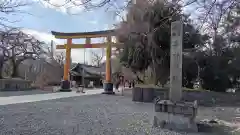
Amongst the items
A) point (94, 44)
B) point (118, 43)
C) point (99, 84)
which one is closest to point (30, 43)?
point (94, 44)

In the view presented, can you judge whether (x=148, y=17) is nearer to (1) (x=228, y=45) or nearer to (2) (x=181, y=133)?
(1) (x=228, y=45)

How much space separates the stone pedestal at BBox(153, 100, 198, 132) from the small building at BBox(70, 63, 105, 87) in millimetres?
34863

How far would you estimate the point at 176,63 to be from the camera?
803 centimetres

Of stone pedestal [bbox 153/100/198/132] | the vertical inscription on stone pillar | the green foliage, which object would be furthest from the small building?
stone pedestal [bbox 153/100/198/132]

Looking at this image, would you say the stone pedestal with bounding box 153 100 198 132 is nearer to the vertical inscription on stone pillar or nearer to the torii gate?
the vertical inscription on stone pillar

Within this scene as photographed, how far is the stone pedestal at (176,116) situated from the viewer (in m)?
7.32

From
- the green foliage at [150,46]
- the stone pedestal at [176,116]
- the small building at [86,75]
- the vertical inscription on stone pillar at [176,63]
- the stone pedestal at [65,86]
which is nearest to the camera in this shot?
the stone pedestal at [176,116]

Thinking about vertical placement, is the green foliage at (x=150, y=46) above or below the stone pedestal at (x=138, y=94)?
above

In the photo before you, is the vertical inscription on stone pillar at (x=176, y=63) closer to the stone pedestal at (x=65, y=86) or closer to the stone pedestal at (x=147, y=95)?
the stone pedestal at (x=147, y=95)

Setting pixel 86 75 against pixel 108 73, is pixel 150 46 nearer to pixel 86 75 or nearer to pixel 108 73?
pixel 108 73

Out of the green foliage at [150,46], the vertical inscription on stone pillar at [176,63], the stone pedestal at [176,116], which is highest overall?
the green foliage at [150,46]

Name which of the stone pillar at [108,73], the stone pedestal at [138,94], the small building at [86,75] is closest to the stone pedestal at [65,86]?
the stone pillar at [108,73]

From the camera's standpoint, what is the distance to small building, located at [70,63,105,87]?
43066mm

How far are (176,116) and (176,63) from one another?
154 cm
